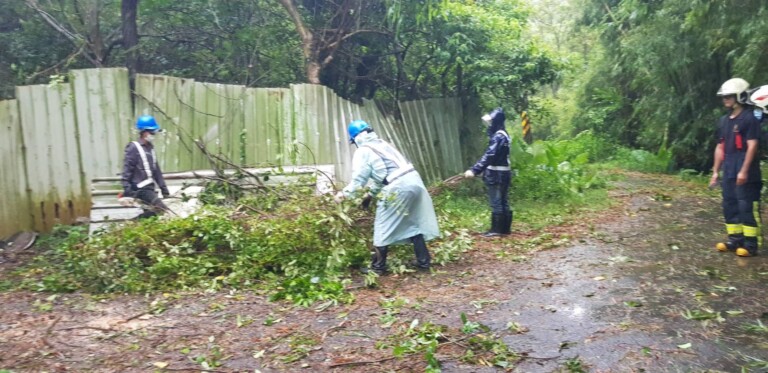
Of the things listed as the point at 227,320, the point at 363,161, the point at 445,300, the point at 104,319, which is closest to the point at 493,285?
the point at 445,300

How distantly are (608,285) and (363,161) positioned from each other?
2.57 metres

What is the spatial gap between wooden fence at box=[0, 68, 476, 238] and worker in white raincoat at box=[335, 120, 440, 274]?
2070mm

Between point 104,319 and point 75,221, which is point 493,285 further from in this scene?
point 75,221

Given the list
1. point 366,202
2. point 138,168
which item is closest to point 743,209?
point 366,202

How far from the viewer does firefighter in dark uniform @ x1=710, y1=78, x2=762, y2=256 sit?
6.48m

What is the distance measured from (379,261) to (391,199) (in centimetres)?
65

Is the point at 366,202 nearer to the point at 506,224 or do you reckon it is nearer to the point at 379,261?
the point at 379,261

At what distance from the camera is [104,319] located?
538cm

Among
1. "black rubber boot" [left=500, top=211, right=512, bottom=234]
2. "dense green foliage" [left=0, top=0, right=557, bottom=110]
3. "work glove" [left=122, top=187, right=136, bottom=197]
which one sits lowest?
"black rubber boot" [left=500, top=211, right=512, bottom=234]

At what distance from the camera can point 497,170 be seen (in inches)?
324

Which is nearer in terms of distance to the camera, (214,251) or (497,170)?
(214,251)

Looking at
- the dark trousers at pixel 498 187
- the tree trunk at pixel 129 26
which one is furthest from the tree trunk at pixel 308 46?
the dark trousers at pixel 498 187

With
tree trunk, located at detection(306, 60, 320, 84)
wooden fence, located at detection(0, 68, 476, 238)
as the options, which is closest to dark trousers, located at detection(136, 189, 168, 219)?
wooden fence, located at detection(0, 68, 476, 238)

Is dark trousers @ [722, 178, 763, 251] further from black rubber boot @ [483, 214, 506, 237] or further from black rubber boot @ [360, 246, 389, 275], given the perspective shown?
black rubber boot @ [360, 246, 389, 275]
